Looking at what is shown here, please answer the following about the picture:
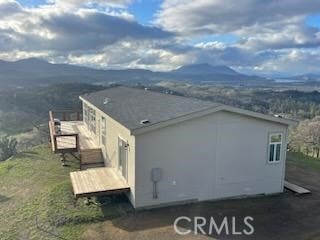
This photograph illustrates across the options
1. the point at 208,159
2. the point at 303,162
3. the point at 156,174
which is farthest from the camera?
the point at 303,162

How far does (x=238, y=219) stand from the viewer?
30.9 ft

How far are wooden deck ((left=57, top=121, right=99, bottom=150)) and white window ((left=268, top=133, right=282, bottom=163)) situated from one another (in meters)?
8.23

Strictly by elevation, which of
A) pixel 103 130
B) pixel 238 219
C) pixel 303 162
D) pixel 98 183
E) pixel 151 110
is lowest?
pixel 303 162

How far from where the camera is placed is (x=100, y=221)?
931 centimetres

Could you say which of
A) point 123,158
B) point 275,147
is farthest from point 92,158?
point 275,147

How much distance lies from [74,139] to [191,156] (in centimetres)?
778

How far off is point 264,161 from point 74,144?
28.1ft

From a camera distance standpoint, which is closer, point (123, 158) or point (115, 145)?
point (123, 158)

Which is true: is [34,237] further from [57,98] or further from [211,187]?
[57,98]

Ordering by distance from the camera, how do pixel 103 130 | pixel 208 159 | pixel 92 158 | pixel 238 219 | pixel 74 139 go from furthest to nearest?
pixel 74 139, pixel 92 158, pixel 103 130, pixel 208 159, pixel 238 219

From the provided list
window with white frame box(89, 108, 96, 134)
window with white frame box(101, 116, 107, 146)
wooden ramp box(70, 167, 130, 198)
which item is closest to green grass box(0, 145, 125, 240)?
wooden ramp box(70, 167, 130, 198)

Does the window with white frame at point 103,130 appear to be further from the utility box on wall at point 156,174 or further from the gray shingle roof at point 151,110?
the utility box on wall at point 156,174

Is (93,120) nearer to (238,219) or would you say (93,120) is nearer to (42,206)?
(42,206)

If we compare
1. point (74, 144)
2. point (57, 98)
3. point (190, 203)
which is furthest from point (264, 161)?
point (57, 98)
